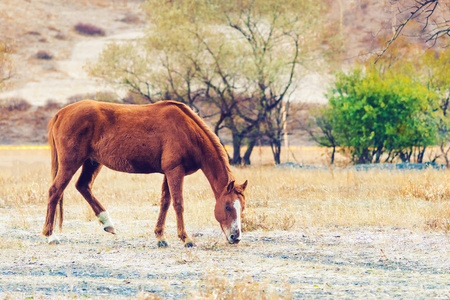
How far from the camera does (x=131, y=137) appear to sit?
8805 millimetres

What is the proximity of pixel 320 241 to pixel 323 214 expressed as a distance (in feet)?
7.11

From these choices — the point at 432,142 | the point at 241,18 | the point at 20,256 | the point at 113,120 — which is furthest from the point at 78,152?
the point at 241,18

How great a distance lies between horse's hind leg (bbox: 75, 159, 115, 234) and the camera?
31.2 ft

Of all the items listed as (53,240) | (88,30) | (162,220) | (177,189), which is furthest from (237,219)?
(88,30)

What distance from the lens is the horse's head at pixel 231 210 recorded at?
816cm

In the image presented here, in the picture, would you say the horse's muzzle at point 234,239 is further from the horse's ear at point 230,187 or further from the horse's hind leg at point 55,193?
the horse's hind leg at point 55,193

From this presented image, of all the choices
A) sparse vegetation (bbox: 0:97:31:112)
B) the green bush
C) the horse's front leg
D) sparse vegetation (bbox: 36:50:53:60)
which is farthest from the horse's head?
sparse vegetation (bbox: 36:50:53:60)

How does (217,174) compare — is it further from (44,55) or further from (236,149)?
(44,55)

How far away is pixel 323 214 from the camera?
446 inches

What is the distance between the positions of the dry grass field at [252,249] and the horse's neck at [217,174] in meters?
0.84

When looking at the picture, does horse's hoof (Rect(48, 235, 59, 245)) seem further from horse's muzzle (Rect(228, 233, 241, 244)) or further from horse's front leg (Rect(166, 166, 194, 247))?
horse's muzzle (Rect(228, 233, 241, 244))

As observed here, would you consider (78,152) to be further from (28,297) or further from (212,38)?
(212,38)

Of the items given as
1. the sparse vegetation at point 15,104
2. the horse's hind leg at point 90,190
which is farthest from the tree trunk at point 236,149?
the sparse vegetation at point 15,104

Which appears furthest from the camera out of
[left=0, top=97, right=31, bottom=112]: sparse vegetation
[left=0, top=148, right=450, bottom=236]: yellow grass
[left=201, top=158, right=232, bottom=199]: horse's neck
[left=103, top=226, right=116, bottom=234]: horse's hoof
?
[left=0, top=97, right=31, bottom=112]: sparse vegetation
